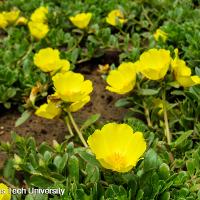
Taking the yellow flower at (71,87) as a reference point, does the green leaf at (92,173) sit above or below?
below

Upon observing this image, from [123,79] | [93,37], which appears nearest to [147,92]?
[123,79]

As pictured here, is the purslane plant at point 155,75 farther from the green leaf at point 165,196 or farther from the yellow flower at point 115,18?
the yellow flower at point 115,18

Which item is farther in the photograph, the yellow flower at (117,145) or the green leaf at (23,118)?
the green leaf at (23,118)

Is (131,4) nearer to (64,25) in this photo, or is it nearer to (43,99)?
(64,25)

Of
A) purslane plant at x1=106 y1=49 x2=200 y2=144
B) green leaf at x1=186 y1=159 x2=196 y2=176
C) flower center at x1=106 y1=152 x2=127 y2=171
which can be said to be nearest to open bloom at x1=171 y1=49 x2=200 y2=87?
purslane plant at x1=106 y1=49 x2=200 y2=144

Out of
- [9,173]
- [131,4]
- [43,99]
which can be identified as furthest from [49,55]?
[131,4]

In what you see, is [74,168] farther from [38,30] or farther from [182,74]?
[38,30]

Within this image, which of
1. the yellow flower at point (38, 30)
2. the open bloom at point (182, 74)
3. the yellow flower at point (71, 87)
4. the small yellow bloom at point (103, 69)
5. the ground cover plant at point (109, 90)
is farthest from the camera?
the yellow flower at point (38, 30)

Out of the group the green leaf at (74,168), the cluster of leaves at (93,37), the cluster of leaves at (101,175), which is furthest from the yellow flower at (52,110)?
the cluster of leaves at (93,37)
